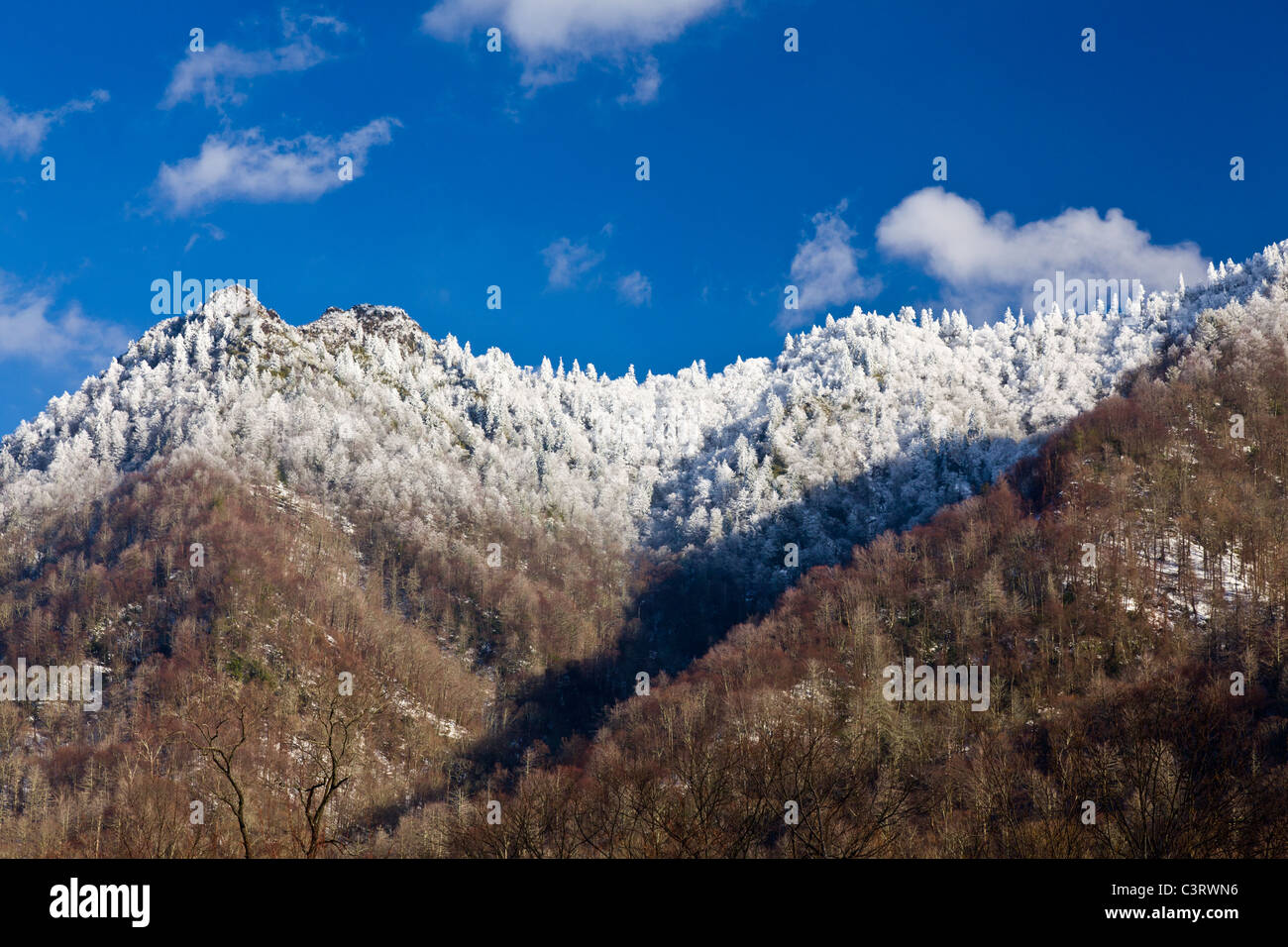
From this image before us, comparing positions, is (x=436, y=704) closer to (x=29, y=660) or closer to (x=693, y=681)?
(x=693, y=681)

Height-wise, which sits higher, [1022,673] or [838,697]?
[1022,673]

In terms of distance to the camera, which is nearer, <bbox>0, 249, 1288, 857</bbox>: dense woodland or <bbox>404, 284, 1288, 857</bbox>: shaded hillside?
<bbox>404, 284, 1288, 857</bbox>: shaded hillside

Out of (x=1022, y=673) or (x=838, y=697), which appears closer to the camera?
(x=838, y=697)

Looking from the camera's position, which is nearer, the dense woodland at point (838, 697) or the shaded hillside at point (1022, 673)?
the shaded hillside at point (1022, 673)
